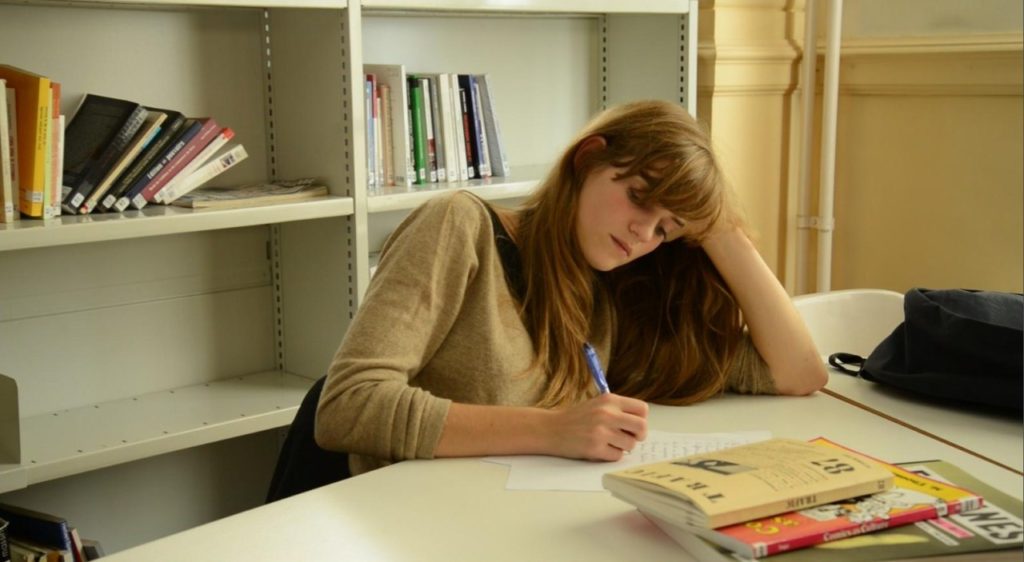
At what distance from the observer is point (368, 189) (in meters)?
2.34

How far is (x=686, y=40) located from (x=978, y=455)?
5.41 feet

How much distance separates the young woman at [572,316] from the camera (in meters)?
1.33

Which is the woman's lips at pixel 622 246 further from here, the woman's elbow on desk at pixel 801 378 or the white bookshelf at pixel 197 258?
the white bookshelf at pixel 197 258

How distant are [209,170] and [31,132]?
0.33 meters

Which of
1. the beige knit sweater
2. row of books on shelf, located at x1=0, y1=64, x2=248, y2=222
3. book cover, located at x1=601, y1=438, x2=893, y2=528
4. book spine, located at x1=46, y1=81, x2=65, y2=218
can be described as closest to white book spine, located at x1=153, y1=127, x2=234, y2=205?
row of books on shelf, located at x1=0, y1=64, x2=248, y2=222

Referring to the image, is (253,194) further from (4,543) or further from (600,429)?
(600,429)

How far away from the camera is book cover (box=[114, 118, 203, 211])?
6.72ft

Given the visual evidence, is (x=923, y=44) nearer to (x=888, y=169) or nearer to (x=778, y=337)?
(x=888, y=169)

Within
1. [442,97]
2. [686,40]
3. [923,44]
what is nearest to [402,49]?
[442,97]

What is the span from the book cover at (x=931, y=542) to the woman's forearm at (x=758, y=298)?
1.94ft

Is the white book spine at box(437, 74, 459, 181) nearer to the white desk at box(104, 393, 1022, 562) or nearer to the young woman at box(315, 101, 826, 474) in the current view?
the young woman at box(315, 101, 826, 474)

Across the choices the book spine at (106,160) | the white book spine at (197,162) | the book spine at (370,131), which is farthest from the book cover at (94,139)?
the book spine at (370,131)

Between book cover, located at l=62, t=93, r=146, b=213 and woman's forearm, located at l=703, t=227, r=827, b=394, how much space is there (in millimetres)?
1053

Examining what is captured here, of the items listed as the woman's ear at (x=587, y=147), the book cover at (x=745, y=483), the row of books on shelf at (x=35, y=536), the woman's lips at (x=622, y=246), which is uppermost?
the woman's ear at (x=587, y=147)
